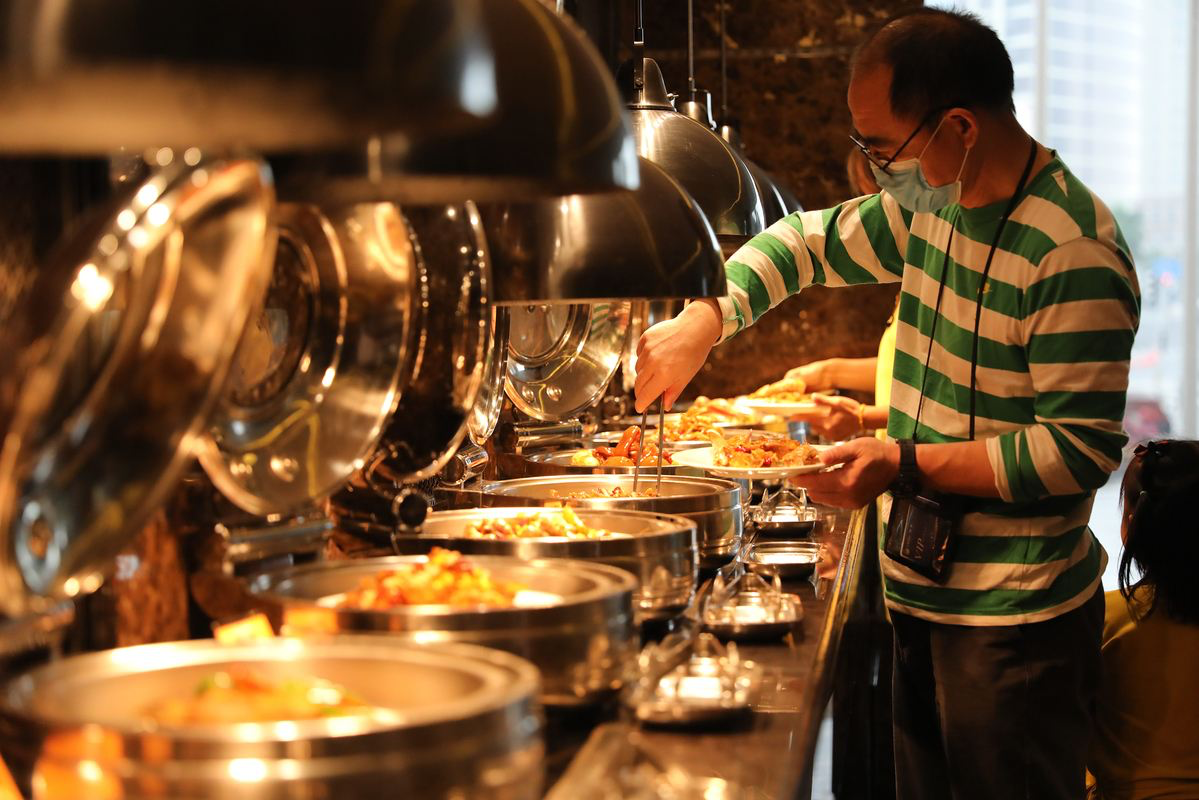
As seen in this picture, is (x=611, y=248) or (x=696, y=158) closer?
(x=611, y=248)

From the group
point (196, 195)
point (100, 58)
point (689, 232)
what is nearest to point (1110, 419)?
point (689, 232)

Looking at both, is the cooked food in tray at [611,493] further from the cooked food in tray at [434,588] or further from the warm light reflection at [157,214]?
the warm light reflection at [157,214]

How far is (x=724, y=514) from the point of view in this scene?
2348mm

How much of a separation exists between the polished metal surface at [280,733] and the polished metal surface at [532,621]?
5.1 inches

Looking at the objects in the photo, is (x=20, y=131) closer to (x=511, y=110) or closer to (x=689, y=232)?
(x=511, y=110)

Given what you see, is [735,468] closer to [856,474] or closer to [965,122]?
[856,474]

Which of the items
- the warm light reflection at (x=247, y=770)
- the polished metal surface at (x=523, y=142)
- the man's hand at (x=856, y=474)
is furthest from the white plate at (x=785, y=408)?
the warm light reflection at (x=247, y=770)

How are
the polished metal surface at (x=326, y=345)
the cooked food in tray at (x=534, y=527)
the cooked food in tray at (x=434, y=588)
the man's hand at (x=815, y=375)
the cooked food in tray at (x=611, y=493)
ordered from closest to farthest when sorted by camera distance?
1. the cooked food in tray at (x=434, y=588)
2. the polished metal surface at (x=326, y=345)
3. the cooked food in tray at (x=534, y=527)
4. the cooked food in tray at (x=611, y=493)
5. the man's hand at (x=815, y=375)

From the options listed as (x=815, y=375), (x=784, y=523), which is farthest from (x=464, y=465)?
(x=815, y=375)

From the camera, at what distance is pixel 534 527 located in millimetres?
1932

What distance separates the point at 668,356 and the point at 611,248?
89 centimetres

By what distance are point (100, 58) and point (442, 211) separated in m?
1.10

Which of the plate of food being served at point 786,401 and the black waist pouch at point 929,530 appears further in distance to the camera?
the plate of food being served at point 786,401

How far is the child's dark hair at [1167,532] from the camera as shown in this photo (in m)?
2.78
